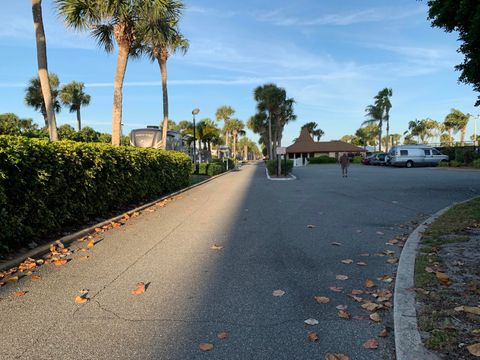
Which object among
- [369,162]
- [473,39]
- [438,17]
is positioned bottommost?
[369,162]

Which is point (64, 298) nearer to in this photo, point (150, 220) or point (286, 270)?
point (286, 270)

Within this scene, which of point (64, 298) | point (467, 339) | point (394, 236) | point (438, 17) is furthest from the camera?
point (438, 17)

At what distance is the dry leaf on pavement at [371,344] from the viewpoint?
3.32 meters

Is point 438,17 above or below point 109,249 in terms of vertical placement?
above

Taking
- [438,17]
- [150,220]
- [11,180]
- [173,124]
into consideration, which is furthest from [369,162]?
[173,124]

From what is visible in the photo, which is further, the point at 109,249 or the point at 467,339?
the point at 109,249

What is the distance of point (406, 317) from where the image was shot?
3680mm

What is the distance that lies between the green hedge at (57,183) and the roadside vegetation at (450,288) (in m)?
5.23

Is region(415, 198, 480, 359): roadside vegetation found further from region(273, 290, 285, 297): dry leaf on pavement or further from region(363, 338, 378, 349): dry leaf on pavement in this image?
region(273, 290, 285, 297): dry leaf on pavement

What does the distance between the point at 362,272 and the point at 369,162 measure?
51461 mm

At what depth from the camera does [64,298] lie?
4.48m

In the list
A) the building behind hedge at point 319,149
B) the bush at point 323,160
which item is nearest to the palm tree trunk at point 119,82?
the bush at point 323,160

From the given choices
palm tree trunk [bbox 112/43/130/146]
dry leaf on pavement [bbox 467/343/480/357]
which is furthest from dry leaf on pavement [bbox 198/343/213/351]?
palm tree trunk [bbox 112/43/130/146]

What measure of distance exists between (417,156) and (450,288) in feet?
135
